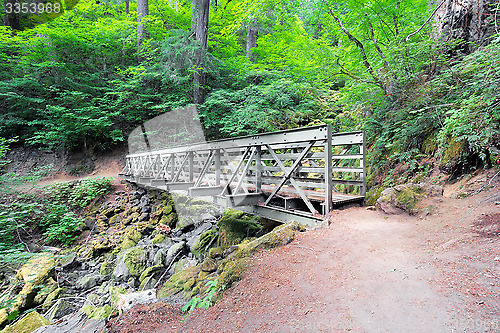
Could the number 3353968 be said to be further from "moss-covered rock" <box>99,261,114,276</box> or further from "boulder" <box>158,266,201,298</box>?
"boulder" <box>158,266,201,298</box>

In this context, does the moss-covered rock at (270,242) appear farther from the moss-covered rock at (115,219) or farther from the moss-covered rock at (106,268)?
the moss-covered rock at (115,219)

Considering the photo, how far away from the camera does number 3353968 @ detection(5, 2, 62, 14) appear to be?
624 inches

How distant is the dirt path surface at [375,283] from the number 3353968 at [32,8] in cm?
2112

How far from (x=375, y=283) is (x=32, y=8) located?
86.6 ft


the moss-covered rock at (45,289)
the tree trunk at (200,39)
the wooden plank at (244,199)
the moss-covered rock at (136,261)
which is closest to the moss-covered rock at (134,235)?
the moss-covered rock at (136,261)

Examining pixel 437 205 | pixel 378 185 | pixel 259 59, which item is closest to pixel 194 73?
pixel 259 59

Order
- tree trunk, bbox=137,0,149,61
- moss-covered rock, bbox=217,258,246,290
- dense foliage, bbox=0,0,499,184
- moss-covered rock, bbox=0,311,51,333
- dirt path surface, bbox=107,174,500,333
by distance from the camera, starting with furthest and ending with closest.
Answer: tree trunk, bbox=137,0,149,61 < dense foliage, bbox=0,0,499,184 < moss-covered rock, bbox=0,311,51,333 < moss-covered rock, bbox=217,258,246,290 < dirt path surface, bbox=107,174,500,333

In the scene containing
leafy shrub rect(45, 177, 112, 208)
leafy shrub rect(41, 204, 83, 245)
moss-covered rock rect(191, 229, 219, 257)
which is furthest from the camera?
leafy shrub rect(45, 177, 112, 208)

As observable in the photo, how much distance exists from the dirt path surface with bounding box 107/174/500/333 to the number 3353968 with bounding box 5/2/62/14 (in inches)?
832

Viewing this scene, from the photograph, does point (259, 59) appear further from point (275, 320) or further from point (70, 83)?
point (275, 320)

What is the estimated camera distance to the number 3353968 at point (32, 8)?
15.9 m

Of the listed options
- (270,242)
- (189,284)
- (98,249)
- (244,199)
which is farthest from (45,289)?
(270,242)

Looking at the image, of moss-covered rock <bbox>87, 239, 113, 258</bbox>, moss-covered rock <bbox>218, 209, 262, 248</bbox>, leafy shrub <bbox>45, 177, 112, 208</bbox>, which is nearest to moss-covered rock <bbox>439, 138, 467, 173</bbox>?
moss-covered rock <bbox>218, 209, 262, 248</bbox>

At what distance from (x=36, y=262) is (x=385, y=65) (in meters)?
11.2
